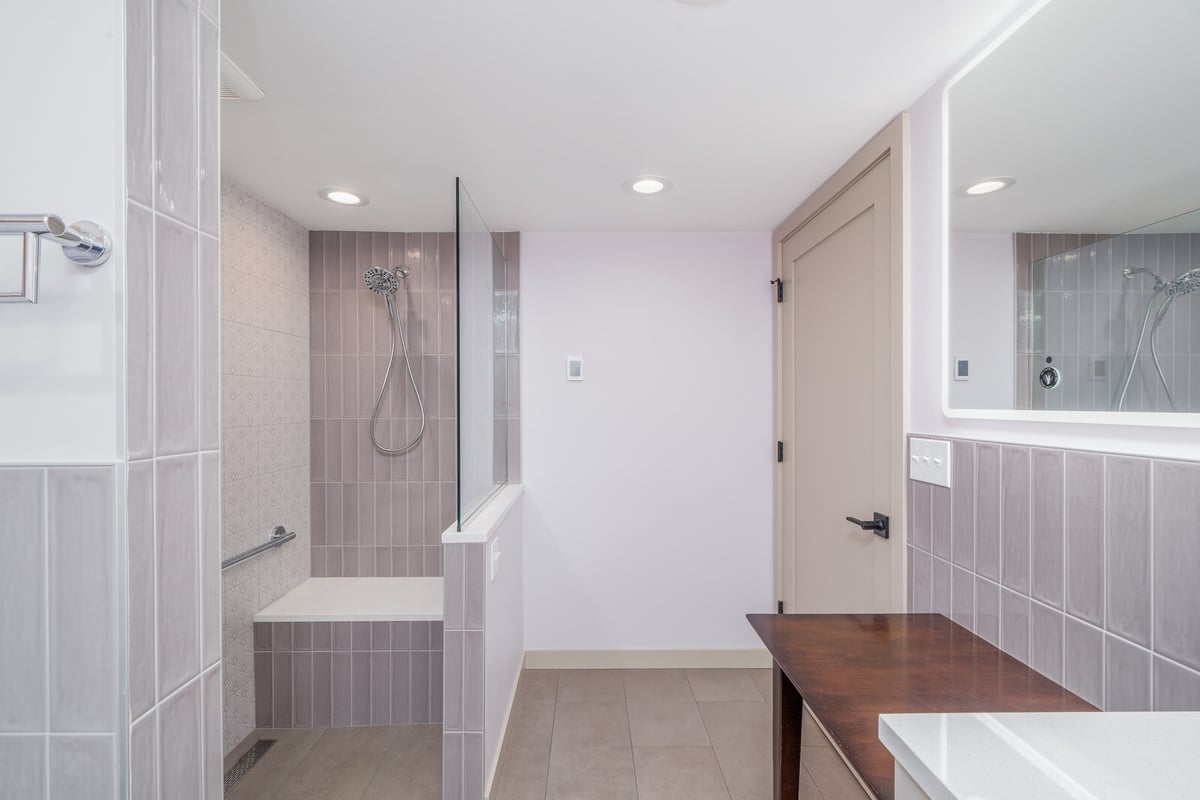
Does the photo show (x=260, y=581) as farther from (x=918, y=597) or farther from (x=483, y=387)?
(x=918, y=597)

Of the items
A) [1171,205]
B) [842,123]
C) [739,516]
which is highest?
[842,123]

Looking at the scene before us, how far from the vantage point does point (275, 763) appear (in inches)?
84.8

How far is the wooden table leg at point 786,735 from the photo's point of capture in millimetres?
1425

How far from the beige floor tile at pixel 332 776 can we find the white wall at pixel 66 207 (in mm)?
1766

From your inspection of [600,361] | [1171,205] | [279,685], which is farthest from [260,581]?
[1171,205]

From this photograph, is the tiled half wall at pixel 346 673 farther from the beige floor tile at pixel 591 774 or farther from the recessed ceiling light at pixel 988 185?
the recessed ceiling light at pixel 988 185

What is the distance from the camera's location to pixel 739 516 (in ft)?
9.33

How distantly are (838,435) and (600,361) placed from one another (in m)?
1.22

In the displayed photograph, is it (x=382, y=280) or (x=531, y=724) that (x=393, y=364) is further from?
(x=531, y=724)

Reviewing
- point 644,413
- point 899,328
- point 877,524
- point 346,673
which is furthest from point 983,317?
point 346,673

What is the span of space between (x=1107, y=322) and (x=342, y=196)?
254 cm

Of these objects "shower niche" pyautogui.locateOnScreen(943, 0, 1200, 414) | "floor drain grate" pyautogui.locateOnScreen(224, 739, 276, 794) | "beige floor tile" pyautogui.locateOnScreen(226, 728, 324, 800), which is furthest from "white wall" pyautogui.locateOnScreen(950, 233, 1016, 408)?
"floor drain grate" pyautogui.locateOnScreen(224, 739, 276, 794)

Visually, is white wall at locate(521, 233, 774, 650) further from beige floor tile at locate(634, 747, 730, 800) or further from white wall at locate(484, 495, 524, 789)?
beige floor tile at locate(634, 747, 730, 800)

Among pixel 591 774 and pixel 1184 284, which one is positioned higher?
pixel 1184 284
